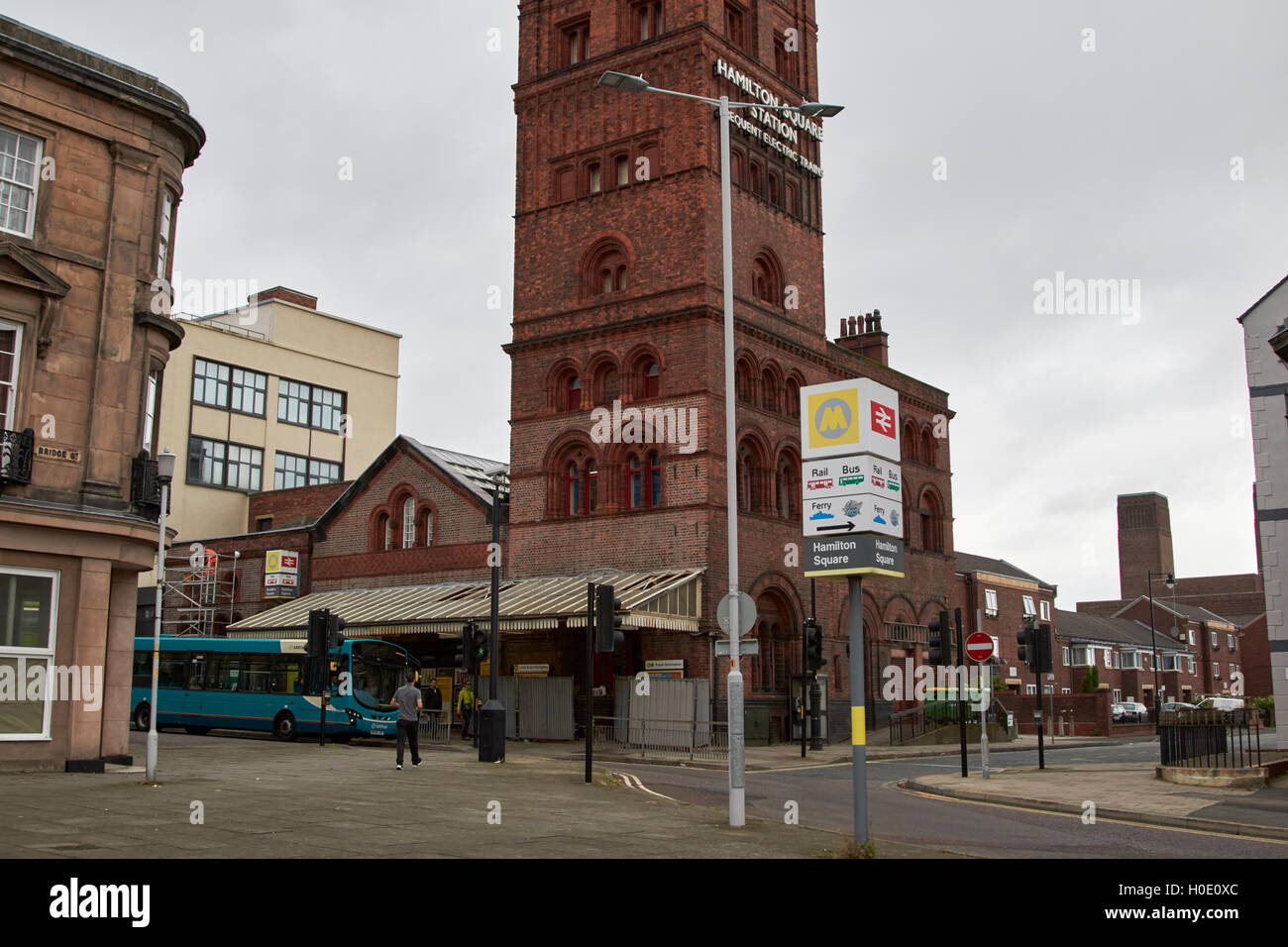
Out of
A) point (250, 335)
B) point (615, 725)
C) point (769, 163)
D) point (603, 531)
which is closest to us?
point (615, 725)

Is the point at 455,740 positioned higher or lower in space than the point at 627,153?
lower

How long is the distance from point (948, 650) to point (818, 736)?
11860 millimetres

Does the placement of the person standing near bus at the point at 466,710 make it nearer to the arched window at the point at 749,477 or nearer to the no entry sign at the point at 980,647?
the arched window at the point at 749,477

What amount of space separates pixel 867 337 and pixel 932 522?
25.9 feet

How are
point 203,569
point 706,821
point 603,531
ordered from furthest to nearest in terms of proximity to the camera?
1. point 203,569
2. point 603,531
3. point 706,821

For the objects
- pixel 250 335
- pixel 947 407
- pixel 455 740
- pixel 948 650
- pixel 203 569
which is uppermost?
pixel 250 335

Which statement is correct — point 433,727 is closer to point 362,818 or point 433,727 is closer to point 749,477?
point 749,477

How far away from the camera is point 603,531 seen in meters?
36.8

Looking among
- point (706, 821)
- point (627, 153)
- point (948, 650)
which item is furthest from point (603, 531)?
point (706, 821)

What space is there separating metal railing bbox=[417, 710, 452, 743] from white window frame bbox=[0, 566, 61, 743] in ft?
47.5

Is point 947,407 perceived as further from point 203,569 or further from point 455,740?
point 203,569

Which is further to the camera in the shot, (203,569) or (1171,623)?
(1171,623)
